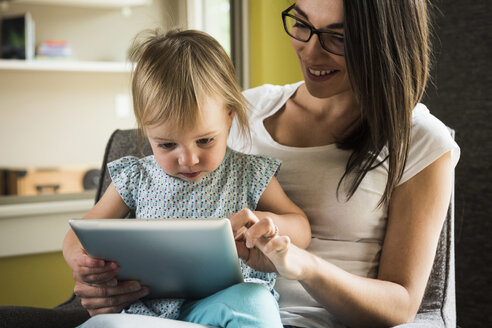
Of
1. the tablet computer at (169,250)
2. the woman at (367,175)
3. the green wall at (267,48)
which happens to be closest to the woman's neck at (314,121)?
the woman at (367,175)

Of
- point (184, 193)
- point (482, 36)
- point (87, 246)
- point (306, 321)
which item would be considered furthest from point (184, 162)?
point (482, 36)

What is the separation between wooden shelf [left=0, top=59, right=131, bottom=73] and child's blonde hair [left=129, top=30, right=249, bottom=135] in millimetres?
1512

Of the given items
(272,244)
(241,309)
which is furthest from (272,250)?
(241,309)

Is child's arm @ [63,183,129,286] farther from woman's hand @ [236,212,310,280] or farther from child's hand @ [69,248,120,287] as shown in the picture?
woman's hand @ [236,212,310,280]

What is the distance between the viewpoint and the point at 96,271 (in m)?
0.96

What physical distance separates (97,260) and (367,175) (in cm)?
61

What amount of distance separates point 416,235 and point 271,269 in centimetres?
34

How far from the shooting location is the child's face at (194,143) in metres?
1.03

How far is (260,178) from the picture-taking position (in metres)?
1.15

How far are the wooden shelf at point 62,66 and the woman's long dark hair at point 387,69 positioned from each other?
1680mm

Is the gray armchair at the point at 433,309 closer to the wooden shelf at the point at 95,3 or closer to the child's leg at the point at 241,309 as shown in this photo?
the child's leg at the point at 241,309

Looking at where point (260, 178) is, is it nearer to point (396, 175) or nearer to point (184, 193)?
point (184, 193)

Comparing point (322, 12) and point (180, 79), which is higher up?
point (322, 12)

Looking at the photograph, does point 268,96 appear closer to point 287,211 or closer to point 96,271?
point 287,211
